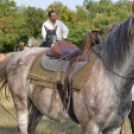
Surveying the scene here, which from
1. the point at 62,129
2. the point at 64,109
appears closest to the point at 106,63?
the point at 64,109

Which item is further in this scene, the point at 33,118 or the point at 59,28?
the point at 59,28

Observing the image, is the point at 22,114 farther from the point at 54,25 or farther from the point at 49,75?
the point at 54,25

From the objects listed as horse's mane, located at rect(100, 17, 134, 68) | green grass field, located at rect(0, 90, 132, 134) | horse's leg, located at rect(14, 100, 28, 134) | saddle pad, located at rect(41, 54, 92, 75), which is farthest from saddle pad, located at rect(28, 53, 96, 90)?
green grass field, located at rect(0, 90, 132, 134)

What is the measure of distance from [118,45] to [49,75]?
3.60 ft

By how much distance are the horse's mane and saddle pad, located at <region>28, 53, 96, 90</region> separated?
0.20 metres

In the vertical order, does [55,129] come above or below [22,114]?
below

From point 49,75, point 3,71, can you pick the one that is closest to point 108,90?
point 49,75

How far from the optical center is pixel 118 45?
95.0 inches

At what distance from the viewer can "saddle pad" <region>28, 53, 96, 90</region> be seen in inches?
103

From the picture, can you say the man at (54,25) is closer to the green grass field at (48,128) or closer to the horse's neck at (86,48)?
the horse's neck at (86,48)

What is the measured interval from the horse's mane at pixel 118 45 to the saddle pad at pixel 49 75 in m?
0.20

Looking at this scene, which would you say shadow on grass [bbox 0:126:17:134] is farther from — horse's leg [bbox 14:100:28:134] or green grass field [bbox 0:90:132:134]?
horse's leg [bbox 14:100:28:134]

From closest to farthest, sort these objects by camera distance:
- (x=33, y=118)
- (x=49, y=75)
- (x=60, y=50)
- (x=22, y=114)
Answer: (x=49, y=75)
(x=60, y=50)
(x=22, y=114)
(x=33, y=118)

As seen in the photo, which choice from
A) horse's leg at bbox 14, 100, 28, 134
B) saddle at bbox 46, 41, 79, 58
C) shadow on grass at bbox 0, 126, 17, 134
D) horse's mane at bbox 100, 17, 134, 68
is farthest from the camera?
shadow on grass at bbox 0, 126, 17, 134
